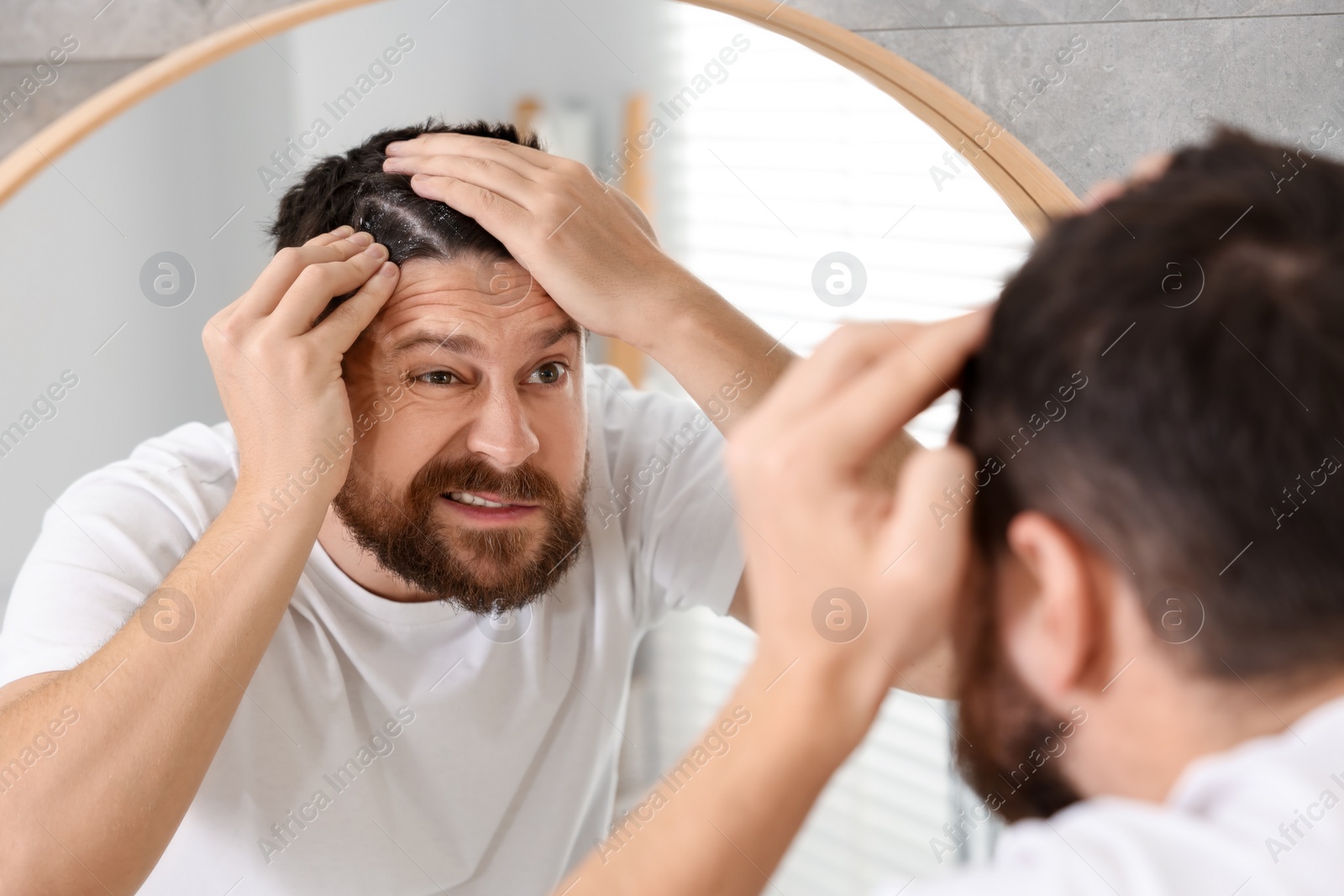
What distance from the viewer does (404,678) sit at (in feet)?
3.44

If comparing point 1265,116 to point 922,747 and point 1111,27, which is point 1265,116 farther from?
point 922,747

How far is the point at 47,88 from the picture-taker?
3.24 feet

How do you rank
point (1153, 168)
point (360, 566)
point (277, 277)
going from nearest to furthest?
point (1153, 168)
point (277, 277)
point (360, 566)

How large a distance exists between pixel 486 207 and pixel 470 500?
0.30 metres

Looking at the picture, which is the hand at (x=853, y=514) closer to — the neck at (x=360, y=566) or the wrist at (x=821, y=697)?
the wrist at (x=821, y=697)

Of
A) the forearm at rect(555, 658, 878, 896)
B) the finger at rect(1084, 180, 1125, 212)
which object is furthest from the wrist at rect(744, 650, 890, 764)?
the finger at rect(1084, 180, 1125, 212)

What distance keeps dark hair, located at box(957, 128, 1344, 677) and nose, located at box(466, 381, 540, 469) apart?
22.2 inches

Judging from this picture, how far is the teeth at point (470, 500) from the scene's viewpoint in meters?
1.01

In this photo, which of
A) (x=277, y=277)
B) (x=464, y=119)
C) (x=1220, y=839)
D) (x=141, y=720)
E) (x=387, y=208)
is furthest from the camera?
(x=464, y=119)

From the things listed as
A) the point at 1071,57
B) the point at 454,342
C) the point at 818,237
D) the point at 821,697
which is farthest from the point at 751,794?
the point at 818,237

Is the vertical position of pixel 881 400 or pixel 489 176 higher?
pixel 489 176

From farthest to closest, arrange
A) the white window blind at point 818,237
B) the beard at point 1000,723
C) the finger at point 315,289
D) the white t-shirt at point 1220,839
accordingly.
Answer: the white window blind at point 818,237
the finger at point 315,289
the beard at point 1000,723
the white t-shirt at point 1220,839

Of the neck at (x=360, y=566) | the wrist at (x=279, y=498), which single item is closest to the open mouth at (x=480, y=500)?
the neck at (x=360, y=566)

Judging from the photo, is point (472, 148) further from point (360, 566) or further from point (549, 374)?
point (360, 566)
